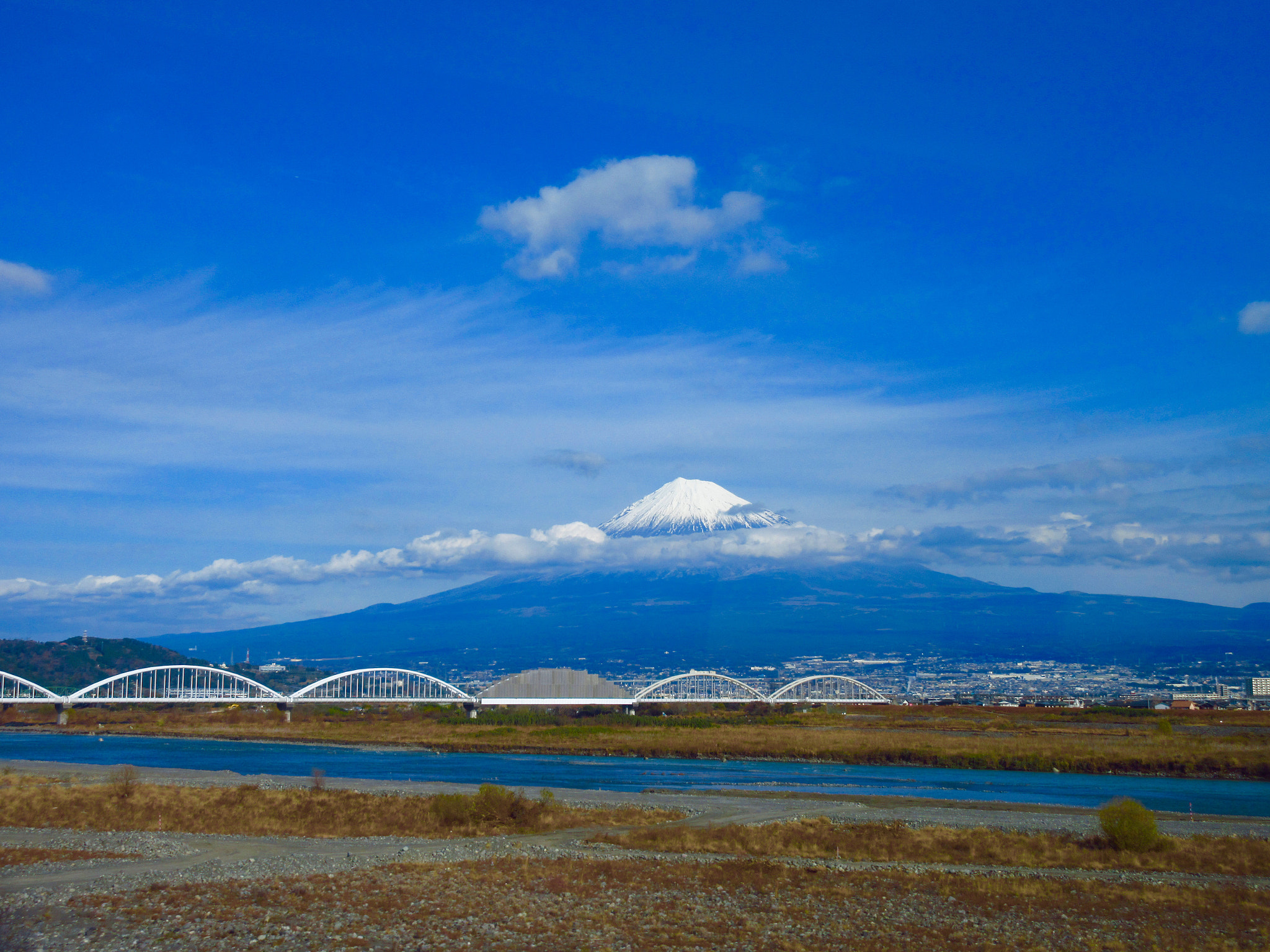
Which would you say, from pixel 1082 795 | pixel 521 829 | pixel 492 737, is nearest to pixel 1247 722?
pixel 1082 795

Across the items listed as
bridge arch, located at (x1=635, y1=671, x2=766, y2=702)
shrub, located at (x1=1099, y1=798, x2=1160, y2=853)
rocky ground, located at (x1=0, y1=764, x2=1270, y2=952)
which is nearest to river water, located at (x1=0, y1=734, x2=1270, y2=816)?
shrub, located at (x1=1099, y1=798, x2=1160, y2=853)

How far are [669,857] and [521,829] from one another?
6.06 metres

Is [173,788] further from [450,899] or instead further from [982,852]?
[982,852]

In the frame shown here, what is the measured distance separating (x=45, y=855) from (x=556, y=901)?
1221 centimetres

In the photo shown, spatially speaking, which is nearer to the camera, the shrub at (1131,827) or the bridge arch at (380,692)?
the shrub at (1131,827)

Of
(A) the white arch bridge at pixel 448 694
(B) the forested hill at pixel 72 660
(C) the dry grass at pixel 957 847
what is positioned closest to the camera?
(C) the dry grass at pixel 957 847

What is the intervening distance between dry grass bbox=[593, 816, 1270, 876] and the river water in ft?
40.1

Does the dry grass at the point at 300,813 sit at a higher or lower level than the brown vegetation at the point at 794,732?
higher

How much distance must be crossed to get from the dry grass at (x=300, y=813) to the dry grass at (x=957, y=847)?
130 inches

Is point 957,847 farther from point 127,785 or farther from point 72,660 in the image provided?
point 72,660

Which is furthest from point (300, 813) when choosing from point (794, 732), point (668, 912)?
point (794, 732)

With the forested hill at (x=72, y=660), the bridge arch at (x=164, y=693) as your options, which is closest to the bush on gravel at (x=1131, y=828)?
the bridge arch at (x=164, y=693)

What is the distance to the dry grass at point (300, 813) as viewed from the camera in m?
27.5

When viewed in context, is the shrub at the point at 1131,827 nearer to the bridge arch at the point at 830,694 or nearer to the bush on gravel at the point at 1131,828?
the bush on gravel at the point at 1131,828
